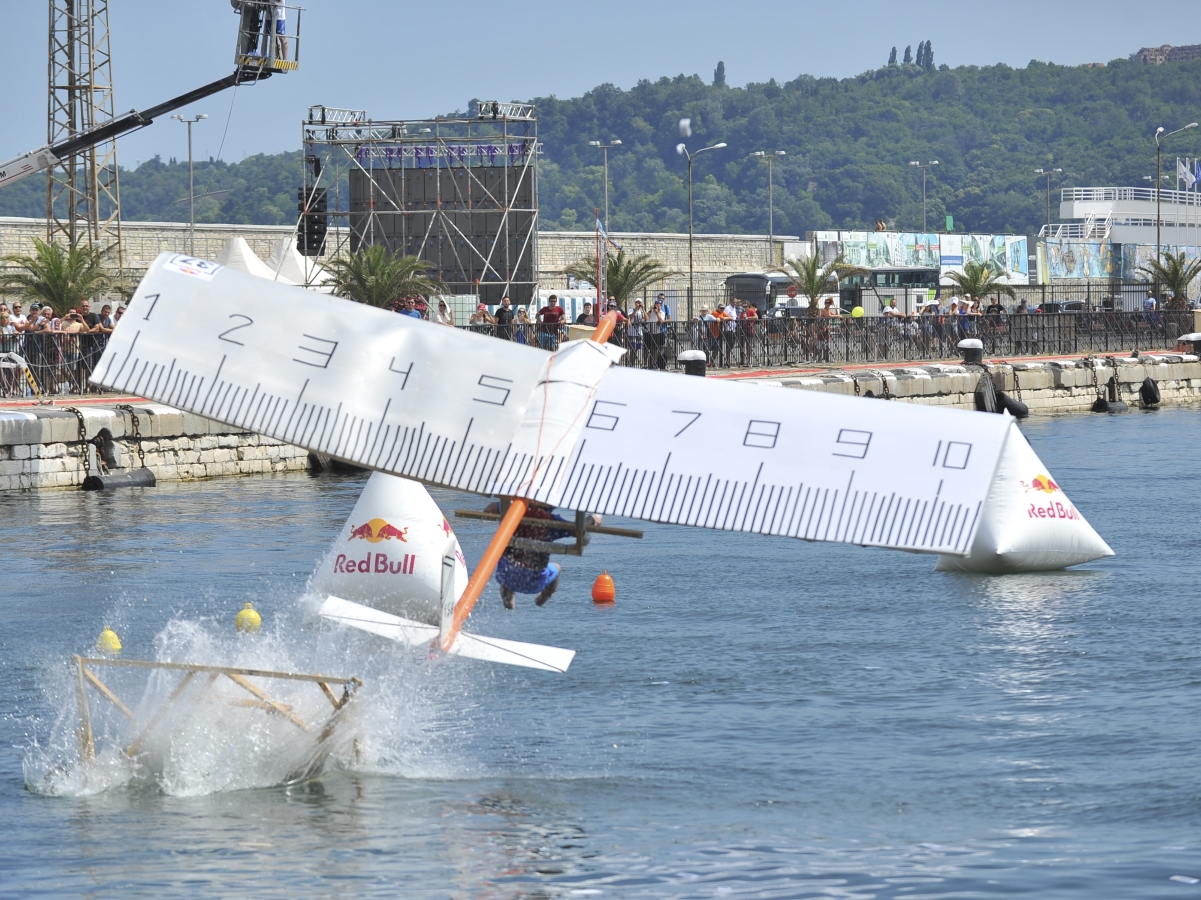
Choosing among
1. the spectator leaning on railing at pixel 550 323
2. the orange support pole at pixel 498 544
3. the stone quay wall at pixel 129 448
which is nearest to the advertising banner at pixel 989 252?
the spectator leaning on railing at pixel 550 323

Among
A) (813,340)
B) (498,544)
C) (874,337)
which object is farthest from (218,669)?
(874,337)

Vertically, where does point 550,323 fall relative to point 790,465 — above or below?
above

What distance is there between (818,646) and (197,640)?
5.05m

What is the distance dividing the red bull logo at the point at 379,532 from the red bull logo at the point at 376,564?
13 centimetres

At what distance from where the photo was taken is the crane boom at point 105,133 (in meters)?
33.1

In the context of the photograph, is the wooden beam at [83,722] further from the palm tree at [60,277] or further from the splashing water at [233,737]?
the palm tree at [60,277]

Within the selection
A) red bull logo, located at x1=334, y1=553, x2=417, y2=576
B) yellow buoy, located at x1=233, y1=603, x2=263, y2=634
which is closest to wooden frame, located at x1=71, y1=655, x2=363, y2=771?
red bull logo, located at x1=334, y1=553, x2=417, y2=576

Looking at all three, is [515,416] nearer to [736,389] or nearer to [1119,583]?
[736,389]

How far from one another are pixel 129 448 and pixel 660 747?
675 inches

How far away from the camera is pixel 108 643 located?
1359cm

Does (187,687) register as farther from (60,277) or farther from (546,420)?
(60,277)

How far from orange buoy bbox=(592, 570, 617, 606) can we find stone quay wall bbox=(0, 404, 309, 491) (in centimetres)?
941

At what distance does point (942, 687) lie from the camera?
40.1ft

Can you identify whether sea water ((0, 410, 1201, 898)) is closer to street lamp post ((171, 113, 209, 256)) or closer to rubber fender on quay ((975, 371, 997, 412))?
rubber fender on quay ((975, 371, 997, 412))
